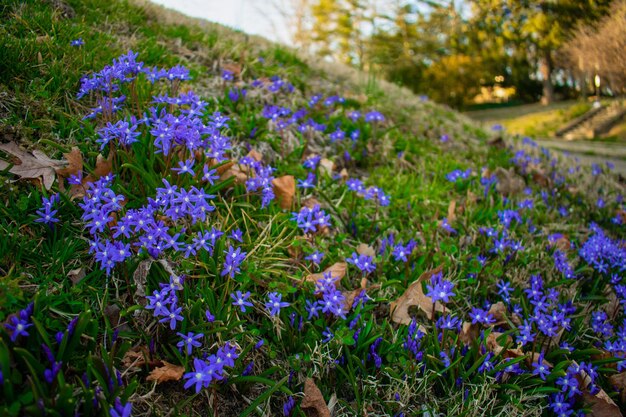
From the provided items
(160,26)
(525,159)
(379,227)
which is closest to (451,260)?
(379,227)

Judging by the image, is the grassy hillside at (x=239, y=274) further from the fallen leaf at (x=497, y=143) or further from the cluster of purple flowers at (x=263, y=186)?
the fallen leaf at (x=497, y=143)

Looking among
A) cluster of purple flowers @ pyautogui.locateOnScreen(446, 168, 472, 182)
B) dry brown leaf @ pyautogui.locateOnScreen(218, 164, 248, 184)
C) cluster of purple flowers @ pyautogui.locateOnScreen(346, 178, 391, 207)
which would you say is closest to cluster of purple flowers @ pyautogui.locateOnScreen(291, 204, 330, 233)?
dry brown leaf @ pyautogui.locateOnScreen(218, 164, 248, 184)

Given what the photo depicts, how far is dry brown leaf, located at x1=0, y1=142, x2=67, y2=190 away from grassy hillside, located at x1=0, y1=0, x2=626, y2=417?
0.04 feet

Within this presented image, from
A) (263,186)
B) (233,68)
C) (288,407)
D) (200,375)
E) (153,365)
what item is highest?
(233,68)

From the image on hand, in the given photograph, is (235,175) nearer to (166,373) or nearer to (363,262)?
(363,262)

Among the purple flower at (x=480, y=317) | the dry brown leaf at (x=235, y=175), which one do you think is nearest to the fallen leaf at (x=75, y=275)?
the dry brown leaf at (x=235, y=175)

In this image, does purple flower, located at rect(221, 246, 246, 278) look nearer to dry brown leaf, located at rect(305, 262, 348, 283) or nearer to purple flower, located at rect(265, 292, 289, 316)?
purple flower, located at rect(265, 292, 289, 316)

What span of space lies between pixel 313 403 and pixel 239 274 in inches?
25.7

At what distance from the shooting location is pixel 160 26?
443cm

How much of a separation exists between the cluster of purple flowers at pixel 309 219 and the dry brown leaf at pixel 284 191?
13 centimetres

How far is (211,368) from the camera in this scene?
4.82ft

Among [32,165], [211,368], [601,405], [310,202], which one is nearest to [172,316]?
[211,368]

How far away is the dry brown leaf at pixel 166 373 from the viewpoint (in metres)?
1.52

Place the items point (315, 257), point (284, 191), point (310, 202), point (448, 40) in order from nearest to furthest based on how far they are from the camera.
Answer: point (315, 257) → point (284, 191) → point (310, 202) → point (448, 40)
